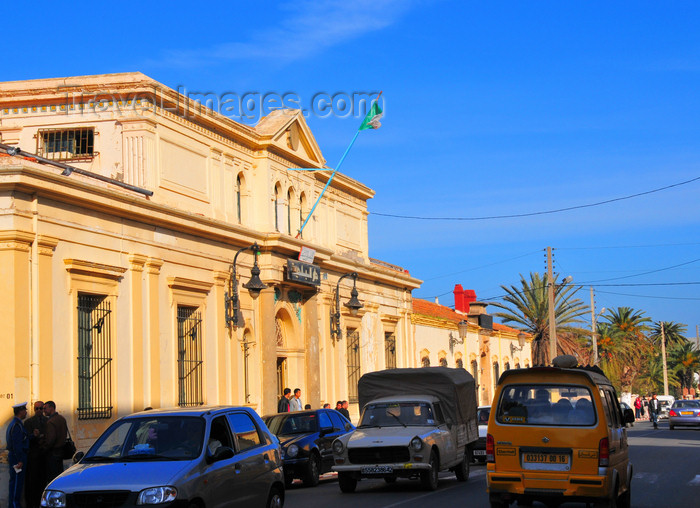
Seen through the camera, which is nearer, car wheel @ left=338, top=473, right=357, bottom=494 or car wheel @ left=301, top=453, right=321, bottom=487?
car wheel @ left=338, top=473, right=357, bottom=494

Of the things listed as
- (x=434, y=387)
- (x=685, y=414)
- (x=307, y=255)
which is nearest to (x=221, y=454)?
(x=434, y=387)

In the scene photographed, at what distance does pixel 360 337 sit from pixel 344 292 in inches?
90.5

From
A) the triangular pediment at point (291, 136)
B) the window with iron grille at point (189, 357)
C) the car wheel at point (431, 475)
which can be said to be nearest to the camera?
the car wheel at point (431, 475)

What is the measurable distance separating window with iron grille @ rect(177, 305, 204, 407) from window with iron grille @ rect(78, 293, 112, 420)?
298 cm

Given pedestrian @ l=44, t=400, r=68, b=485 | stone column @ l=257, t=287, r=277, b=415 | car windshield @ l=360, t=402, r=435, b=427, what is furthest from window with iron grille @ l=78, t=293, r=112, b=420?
stone column @ l=257, t=287, r=277, b=415

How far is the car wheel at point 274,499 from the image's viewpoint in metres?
11.9

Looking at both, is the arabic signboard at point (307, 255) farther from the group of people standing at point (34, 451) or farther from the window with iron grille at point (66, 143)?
the group of people standing at point (34, 451)

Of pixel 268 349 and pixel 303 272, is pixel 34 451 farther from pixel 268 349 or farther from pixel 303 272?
pixel 303 272

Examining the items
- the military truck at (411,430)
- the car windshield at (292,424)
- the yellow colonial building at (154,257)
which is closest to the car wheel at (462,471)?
the military truck at (411,430)

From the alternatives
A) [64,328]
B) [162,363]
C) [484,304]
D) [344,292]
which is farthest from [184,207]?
[484,304]

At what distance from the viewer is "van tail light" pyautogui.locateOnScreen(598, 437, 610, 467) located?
1212 centimetres

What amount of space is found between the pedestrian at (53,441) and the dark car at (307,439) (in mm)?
4834

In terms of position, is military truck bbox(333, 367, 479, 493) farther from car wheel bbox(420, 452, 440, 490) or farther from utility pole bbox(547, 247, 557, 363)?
utility pole bbox(547, 247, 557, 363)

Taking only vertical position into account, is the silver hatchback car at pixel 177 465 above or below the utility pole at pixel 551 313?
below
